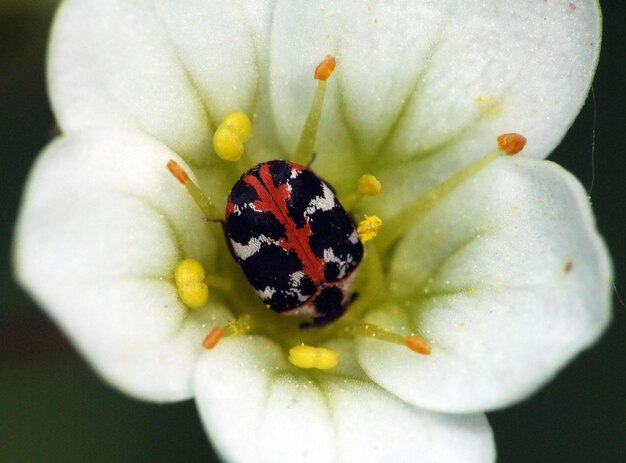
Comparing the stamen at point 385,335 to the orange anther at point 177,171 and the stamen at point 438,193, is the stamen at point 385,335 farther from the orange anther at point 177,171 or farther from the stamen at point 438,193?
the orange anther at point 177,171

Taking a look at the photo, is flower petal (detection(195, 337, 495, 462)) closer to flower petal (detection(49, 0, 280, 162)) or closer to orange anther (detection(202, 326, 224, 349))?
orange anther (detection(202, 326, 224, 349))

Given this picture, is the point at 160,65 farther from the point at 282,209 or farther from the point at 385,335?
the point at 385,335

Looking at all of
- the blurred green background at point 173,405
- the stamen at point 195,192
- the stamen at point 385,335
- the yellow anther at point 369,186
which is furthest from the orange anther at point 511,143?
the blurred green background at point 173,405

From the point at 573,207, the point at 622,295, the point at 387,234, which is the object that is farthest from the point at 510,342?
the point at 622,295

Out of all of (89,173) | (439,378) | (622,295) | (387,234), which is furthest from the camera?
(622,295)

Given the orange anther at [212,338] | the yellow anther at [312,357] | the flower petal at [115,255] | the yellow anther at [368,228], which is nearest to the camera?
the flower petal at [115,255]

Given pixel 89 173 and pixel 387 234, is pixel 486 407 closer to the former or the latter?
pixel 387 234
